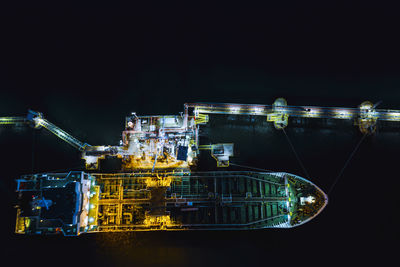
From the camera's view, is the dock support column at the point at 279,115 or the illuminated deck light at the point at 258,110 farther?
the illuminated deck light at the point at 258,110

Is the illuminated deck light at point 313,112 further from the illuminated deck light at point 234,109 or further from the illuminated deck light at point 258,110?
the illuminated deck light at point 234,109

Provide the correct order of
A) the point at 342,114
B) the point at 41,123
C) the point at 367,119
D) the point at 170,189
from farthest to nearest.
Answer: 1. the point at 41,123
2. the point at 342,114
3. the point at 367,119
4. the point at 170,189

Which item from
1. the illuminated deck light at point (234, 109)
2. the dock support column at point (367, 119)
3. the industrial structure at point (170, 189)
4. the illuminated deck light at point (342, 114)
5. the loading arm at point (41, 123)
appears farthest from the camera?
the loading arm at point (41, 123)

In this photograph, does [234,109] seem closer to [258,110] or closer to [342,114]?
[258,110]

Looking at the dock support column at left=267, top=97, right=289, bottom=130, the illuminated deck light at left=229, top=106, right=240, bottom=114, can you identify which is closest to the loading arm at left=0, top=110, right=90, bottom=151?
the illuminated deck light at left=229, top=106, right=240, bottom=114

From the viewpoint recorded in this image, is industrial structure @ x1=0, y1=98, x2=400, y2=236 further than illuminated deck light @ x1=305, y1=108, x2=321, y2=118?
No

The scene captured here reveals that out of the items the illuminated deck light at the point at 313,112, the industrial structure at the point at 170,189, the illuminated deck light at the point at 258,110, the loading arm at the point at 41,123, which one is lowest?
the industrial structure at the point at 170,189

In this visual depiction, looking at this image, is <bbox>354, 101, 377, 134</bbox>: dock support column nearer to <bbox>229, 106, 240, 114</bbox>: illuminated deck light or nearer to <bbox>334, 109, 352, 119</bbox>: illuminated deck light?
<bbox>334, 109, 352, 119</bbox>: illuminated deck light

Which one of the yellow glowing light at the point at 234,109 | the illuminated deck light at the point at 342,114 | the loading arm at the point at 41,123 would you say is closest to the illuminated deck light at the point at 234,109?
the yellow glowing light at the point at 234,109

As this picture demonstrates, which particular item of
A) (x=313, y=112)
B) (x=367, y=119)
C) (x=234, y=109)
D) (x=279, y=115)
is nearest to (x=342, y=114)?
(x=367, y=119)

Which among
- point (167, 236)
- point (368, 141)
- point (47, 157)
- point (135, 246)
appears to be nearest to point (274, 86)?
point (368, 141)
